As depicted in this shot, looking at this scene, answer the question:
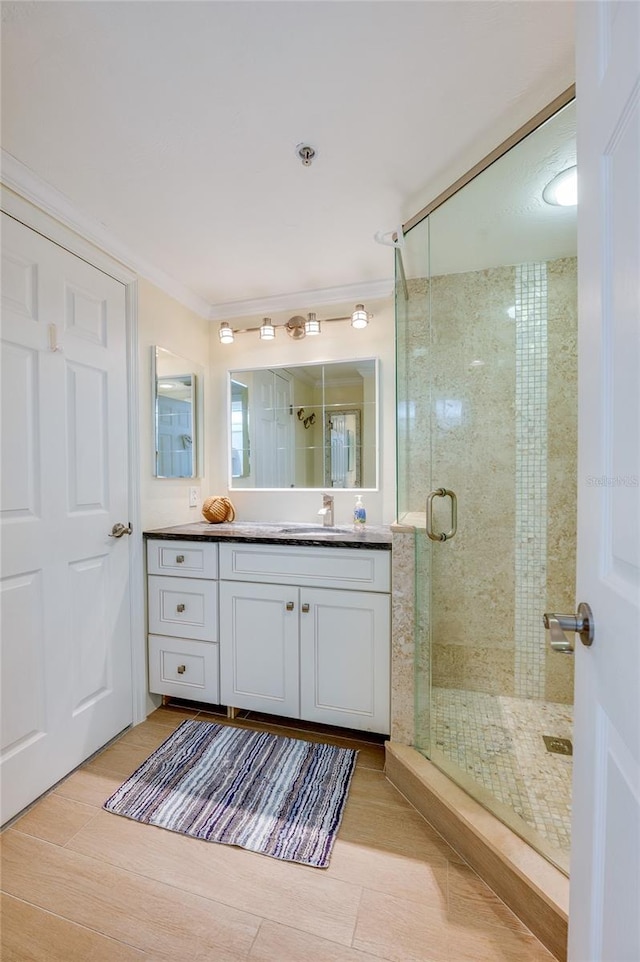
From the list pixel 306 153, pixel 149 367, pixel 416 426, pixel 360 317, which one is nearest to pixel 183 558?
pixel 149 367

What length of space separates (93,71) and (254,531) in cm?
171

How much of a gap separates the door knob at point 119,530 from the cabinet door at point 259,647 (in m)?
0.53

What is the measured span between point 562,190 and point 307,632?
206 cm

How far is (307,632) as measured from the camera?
1766mm

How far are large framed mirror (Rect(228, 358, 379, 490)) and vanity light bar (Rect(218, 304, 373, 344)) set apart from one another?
0.20 metres

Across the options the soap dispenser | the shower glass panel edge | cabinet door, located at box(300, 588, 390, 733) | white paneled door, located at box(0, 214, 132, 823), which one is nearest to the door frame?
white paneled door, located at box(0, 214, 132, 823)

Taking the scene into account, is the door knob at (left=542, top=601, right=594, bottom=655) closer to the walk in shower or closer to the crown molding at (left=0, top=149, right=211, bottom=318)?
the walk in shower

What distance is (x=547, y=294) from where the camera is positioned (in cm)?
189

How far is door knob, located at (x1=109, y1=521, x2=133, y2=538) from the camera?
1815mm

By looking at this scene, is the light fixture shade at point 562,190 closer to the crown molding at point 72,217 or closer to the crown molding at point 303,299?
the crown molding at point 303,299

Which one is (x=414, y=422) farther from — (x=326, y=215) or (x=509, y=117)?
(x=509, y=117)

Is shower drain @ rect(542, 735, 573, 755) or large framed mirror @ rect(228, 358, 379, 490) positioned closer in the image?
shower drain @ rect(542, 735, 573, 755)

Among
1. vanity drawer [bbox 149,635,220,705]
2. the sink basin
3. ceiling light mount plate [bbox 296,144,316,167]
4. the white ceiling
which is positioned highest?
the white ceiling

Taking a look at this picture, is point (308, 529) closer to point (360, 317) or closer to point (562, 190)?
point (360, 317)
